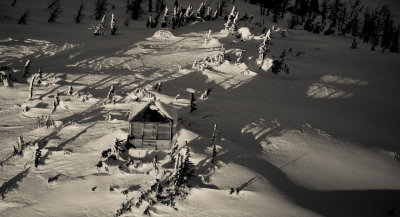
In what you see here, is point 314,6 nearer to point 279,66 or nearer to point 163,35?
point 163,35

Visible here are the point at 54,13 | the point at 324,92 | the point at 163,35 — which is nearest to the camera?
the point at 324,92

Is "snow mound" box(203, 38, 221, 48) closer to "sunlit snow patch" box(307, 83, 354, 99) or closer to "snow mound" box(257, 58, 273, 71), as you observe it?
"snow mound" box(257, 58, 273, 71)

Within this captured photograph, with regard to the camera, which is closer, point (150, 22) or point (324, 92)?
point (324, 92)

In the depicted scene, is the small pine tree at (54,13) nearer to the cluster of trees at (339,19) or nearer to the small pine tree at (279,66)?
the small pine tree at (279,66)

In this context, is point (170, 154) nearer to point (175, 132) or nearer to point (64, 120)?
point (175, 132)

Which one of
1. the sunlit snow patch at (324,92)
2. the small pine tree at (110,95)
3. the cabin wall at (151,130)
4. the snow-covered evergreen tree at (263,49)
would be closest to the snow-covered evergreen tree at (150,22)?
the snow-covered evergreen tree at (263,49)

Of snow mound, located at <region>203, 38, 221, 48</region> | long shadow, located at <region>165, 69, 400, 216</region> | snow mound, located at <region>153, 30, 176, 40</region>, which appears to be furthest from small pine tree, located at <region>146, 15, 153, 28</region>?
long shadow, located at <region>165, 69, 400, 216</region>

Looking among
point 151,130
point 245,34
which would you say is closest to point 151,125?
point 151,130
